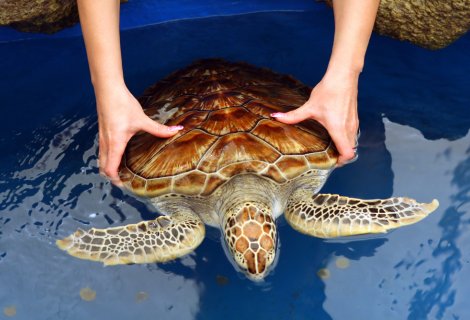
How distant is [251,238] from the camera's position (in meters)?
1.75

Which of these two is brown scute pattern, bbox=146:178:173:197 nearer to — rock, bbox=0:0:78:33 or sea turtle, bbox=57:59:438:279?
sea turtle, bbox=57:59:438:279

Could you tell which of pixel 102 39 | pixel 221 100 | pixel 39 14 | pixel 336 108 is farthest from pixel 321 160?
pixel 39 14

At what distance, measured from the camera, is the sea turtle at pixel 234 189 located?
184cm

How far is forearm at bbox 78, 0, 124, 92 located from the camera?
177cm

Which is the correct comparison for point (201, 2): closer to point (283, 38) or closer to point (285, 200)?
point (283, 38)

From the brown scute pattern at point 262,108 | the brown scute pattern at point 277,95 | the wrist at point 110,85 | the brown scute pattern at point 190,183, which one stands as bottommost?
the brown scute pattern at point 190,183

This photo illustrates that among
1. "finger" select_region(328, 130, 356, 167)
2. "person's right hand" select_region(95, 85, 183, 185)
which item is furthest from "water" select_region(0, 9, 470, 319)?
"person's right hand" select_region(95, 85, 183, 185)

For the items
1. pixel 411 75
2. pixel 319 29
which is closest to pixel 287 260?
pixel 411 75

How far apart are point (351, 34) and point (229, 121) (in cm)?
51

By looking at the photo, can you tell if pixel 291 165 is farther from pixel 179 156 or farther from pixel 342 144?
pixel 179 156

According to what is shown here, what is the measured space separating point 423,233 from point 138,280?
40.7 inches

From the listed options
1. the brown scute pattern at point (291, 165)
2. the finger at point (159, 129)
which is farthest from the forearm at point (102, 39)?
the brown scute pattern at point (291, 165)

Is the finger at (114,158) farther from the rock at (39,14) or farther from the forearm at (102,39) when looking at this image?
the rock at (39,14)

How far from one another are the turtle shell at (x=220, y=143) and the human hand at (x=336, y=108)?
11cm
